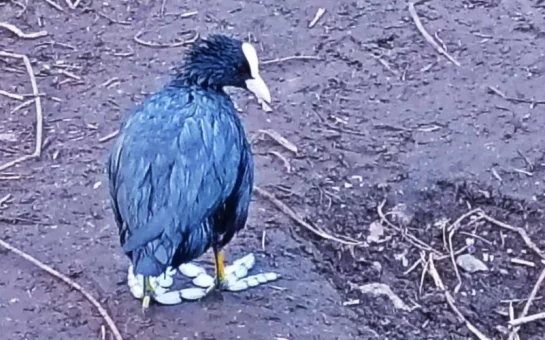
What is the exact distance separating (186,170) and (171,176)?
5 cm

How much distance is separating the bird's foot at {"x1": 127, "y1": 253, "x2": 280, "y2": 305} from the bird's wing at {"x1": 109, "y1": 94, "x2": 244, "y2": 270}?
1.02ft

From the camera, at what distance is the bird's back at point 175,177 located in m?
3.45

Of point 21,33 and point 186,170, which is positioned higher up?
point 186,170

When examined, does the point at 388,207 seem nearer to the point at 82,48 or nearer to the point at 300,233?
the point at 300,233

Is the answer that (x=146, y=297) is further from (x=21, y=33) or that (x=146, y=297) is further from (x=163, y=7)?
(x=163, y=7)

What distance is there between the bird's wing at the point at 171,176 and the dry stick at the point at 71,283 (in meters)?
0.31

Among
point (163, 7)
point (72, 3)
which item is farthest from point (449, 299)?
point (72, 3)

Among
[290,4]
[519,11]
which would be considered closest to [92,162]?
[290,4]

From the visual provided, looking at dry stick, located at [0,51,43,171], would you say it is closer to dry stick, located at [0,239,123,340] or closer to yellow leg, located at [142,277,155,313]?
dry stick, located at [0,239,123,340]

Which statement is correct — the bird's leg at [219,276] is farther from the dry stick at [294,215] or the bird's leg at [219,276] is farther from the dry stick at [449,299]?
the dry stick at [449,299]

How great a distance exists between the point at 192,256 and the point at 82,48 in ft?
7.39

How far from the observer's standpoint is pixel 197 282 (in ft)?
13.0

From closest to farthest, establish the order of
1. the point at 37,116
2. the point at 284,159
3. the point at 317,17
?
the point at 284,159 → the point at 37,116 → the point at 317,17

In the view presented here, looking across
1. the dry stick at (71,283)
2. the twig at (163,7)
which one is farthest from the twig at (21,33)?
the dry stick at (71,283)
